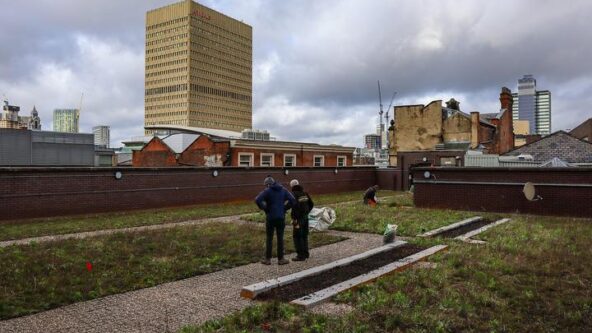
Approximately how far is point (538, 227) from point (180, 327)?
11966mm

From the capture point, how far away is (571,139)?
3328cm

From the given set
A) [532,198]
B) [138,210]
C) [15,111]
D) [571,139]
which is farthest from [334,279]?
[15,111]

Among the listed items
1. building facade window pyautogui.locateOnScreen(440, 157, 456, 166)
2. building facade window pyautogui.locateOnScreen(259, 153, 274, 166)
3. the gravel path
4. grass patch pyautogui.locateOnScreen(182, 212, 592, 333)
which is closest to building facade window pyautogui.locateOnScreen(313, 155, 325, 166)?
building facade window pyautogui.locateOnScreen(259, 153, 274, 166)

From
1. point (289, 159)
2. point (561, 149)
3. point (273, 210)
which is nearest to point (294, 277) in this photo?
point (273, 210)

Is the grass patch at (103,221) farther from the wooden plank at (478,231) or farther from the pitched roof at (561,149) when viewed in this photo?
the pitched roof at (561,149)

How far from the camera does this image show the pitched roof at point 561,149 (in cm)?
3209

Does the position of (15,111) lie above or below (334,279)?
above

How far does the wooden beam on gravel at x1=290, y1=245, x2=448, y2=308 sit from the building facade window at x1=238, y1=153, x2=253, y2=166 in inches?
925

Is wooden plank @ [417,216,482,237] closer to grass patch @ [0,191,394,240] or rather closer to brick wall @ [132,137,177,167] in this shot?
grass patch @ [0,191,394,240]

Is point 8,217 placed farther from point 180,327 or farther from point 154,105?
point 154,105

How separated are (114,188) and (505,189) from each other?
1594 cm

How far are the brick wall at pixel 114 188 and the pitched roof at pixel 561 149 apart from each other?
61.5 feet

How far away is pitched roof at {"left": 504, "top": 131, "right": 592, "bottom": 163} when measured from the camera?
32.1 m

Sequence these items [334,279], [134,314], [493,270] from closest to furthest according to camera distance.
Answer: [134,314]
[334,279]
[493,270]
